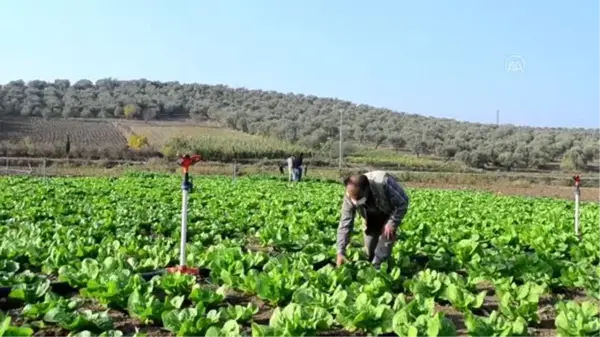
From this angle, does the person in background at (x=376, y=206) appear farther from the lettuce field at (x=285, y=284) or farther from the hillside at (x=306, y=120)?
the hillside at (x=306, y=120)

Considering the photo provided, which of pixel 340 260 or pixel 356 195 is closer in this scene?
pixel 356 195

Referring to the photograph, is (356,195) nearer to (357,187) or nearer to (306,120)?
(357,187)

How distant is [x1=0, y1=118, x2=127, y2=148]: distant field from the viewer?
5794cm

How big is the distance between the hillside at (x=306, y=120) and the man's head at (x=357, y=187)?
58.3m

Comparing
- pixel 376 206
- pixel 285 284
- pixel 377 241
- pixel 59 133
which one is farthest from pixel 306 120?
pixel 285 284

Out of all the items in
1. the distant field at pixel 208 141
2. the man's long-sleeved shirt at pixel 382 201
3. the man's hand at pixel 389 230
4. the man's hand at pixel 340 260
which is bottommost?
the man's hand at pixel 340 260

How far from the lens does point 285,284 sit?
5793mm

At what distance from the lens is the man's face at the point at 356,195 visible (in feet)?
20.5

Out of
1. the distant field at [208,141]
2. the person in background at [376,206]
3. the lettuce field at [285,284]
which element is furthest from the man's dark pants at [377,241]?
the distant field at [208,141]

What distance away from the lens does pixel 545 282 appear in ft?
21.4

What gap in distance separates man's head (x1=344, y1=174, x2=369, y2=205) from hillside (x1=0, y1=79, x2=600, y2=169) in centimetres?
5833

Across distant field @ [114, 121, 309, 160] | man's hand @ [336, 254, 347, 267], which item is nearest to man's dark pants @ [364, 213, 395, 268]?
man's hand @ [336, 254, 347, 267]

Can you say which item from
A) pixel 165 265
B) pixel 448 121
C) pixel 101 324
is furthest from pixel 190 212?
pixel 448 121

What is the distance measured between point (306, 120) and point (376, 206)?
85.7 meters
